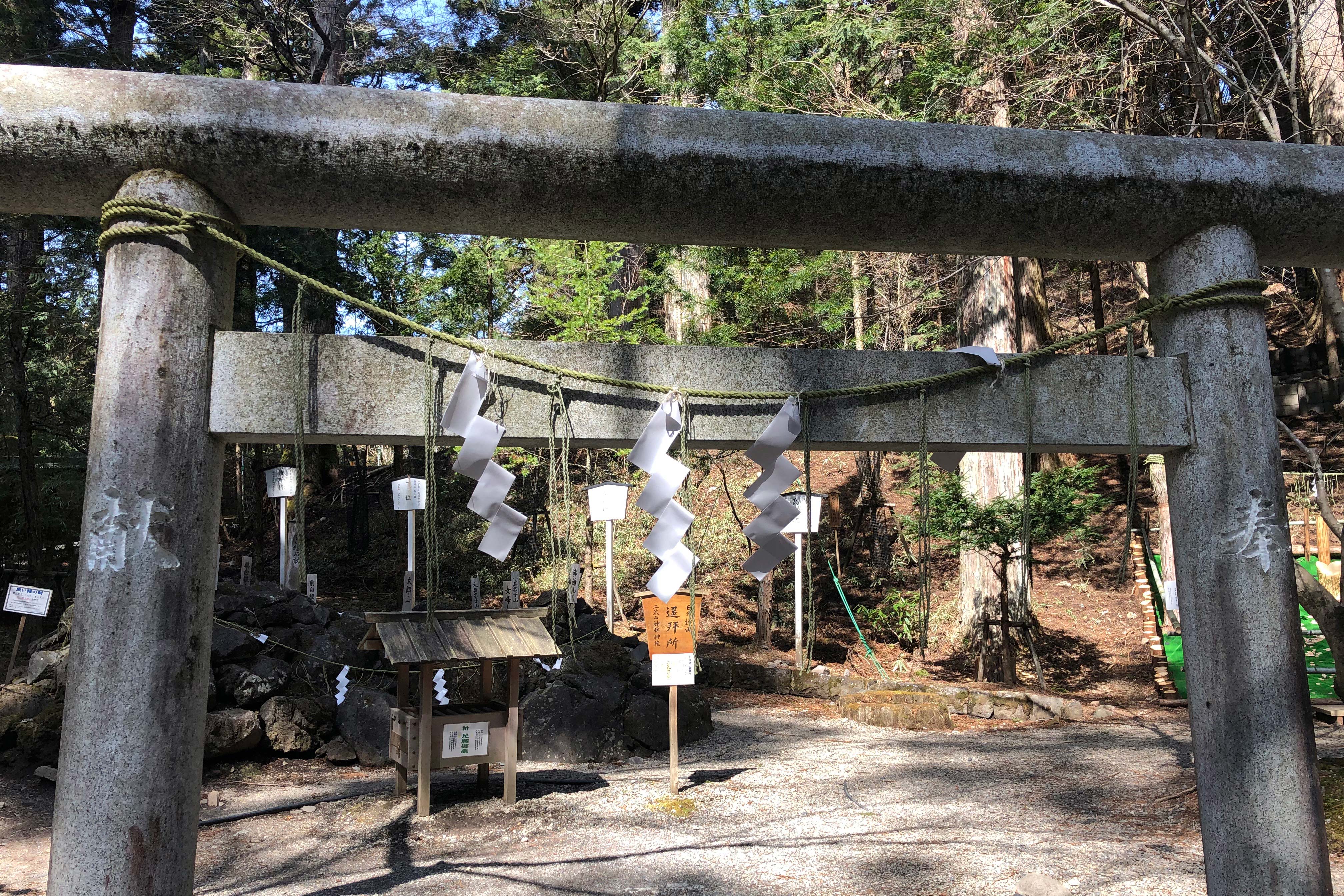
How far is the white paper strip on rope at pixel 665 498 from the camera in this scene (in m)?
2.58

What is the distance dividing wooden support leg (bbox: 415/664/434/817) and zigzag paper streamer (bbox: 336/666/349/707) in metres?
2.39

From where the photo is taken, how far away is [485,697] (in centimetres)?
699

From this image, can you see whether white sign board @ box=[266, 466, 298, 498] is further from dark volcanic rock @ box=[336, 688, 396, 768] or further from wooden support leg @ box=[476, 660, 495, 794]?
wooden support leg @ box=[476, 660, 495, 794]

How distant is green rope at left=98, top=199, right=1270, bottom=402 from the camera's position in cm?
235

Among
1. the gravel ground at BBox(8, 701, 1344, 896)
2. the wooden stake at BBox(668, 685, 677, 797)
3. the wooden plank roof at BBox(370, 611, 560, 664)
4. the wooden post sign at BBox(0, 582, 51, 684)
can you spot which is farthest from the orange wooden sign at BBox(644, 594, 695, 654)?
the wooden post sign at BBox(0, 582, 51, 684)

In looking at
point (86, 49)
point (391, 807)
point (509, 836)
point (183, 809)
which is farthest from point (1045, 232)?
point (86, 49)

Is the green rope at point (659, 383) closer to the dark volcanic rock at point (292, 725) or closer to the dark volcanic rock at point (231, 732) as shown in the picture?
the dark volcanic rock at point (231, 732)

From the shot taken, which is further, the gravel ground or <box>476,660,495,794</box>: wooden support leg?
<box>476,660,495,794</box>: wooden support leg

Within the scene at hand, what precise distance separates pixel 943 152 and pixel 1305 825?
211 centimetres

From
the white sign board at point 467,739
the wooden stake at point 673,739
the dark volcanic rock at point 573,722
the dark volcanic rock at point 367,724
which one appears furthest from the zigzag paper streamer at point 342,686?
the wooden stake at point 673,739

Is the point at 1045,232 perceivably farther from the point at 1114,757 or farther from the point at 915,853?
the point at 1114,757

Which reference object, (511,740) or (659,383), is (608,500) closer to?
(511,740)

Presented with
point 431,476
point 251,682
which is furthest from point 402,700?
point 431,476

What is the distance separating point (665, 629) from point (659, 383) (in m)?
4.15
